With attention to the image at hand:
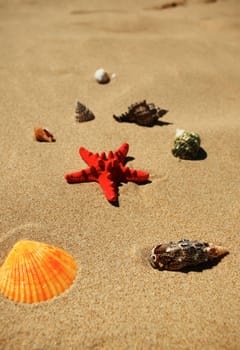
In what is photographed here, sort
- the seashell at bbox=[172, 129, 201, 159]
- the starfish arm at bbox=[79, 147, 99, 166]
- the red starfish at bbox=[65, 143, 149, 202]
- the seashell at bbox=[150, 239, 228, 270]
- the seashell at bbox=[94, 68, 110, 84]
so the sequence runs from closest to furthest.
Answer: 1. the seashell at bbox=[150, 239, 228, 270]
2. the red starfish at bbox=[65, 143, 149, 202]
3. the starfish arm at bbox=[79, 147, 99, 166]
4. the seashell at bbox=[172, 129, 201, 159]
5. the seashell at bbox=[94, 68, 110, 84]

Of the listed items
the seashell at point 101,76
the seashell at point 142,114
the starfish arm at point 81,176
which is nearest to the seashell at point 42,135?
the starfish arm at point 81,176

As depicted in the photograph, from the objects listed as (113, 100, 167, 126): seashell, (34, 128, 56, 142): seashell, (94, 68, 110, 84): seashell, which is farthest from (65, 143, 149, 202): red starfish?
(94, 68, 110, 84): seashell

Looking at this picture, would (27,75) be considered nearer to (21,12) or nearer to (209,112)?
(209,112)

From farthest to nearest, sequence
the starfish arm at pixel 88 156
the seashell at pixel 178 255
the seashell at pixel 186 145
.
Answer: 1. the seashell at pixel 186 145
2. the starfish arm at pixel 88 156
3. the seashell at pixel 178 255

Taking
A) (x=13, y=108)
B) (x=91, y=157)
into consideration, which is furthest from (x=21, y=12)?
(x=91, y=157)

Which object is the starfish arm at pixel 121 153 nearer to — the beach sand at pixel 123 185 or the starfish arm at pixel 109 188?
the beach sand at pixel 123 185

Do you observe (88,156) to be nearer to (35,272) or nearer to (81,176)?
(81,176)

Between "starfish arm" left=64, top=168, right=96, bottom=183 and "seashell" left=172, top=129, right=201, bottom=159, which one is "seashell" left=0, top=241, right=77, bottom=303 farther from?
"seashell" left=172, top=129, right=201, bottom=159
